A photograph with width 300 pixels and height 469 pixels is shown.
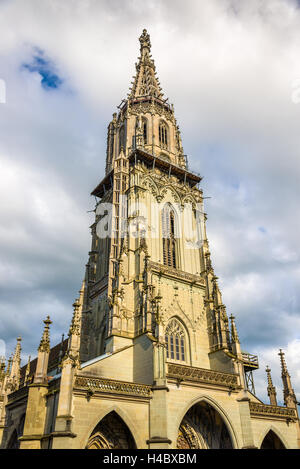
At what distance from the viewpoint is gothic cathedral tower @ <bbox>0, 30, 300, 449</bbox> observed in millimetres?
20031

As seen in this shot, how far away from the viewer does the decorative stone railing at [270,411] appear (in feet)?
83.4

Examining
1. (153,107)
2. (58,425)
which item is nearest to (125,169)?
(153,107)

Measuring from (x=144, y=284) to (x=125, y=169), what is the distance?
44.4 ft

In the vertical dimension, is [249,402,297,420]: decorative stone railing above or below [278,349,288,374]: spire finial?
below

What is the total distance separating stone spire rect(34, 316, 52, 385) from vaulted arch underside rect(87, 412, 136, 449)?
3.91 meters

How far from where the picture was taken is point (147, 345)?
24625mm

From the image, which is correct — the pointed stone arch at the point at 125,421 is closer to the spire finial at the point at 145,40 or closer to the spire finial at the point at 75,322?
the spire finial at the point at 75,322

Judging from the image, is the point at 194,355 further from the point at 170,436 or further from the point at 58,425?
the point at 58,425

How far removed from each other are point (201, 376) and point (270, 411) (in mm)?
6308

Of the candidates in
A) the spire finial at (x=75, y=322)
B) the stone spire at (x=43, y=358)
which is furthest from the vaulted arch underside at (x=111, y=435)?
the spire finial at (x=75, y=322)

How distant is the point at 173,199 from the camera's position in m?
37.5

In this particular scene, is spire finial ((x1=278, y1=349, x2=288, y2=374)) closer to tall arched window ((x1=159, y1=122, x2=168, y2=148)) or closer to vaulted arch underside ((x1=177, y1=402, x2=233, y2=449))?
vaulted arch underside ((x1=177, y1=402, x2=233, y2=449))

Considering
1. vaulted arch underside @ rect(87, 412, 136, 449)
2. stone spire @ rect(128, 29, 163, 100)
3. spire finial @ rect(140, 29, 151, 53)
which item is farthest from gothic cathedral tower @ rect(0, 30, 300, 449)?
spire finial @ rect(140, 29, 151, 53)

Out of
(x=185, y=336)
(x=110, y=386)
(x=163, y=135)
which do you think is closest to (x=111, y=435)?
(x=110, y=386)
